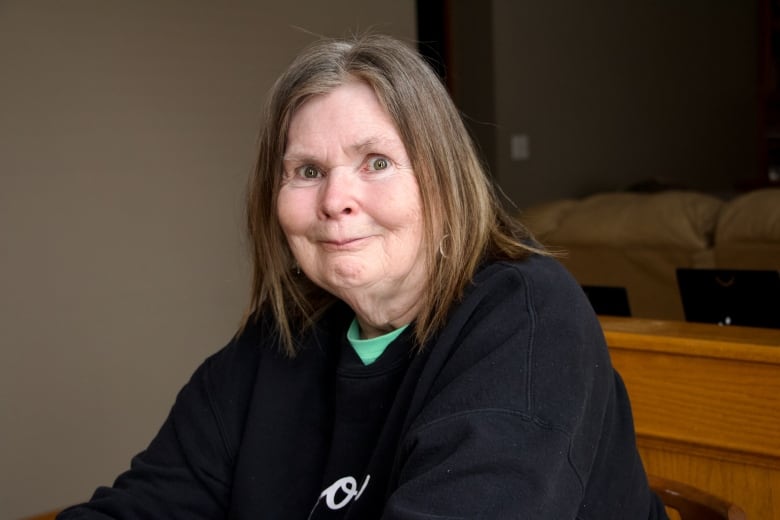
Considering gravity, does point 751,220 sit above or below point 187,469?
above

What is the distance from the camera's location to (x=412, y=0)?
477 centimetres

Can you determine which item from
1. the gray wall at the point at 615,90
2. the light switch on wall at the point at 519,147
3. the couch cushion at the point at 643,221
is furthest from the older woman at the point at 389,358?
the light switch on wall at the point at 519,147

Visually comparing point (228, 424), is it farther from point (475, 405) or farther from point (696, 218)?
point (696, 218)

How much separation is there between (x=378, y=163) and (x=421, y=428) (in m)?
0.31

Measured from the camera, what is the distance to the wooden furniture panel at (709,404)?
147 cm

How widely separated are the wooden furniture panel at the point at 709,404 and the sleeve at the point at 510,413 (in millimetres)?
499

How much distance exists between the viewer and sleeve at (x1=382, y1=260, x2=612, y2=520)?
88 centimetres

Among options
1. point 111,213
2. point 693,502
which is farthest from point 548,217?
point 693,502

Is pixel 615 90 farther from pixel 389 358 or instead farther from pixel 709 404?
pixel 389 358

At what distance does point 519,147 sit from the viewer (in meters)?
6.31

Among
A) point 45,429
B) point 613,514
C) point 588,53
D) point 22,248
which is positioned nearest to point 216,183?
point 22,248

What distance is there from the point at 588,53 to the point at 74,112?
4.35m

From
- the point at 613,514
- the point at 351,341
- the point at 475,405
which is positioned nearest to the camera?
the point at 475,405

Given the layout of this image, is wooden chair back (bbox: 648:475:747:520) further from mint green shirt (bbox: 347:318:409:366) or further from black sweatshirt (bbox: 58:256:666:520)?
mint green shirt (bbox: 347:318:409:366)
